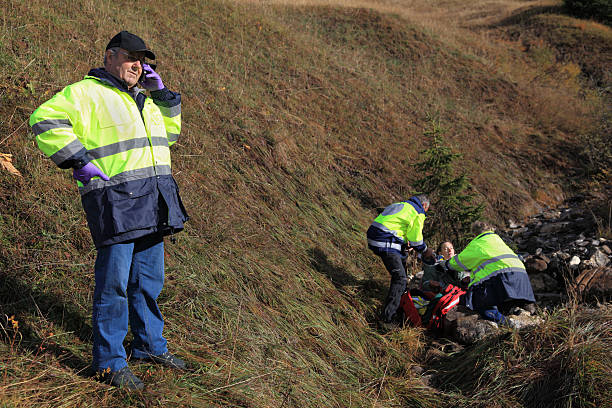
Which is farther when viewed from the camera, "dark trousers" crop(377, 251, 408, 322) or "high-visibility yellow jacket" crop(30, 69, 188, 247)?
"dark trousers" crop(377, 251, 408, 322)

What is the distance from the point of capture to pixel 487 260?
5.87 metres

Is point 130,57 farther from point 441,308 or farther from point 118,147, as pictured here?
point 441,308

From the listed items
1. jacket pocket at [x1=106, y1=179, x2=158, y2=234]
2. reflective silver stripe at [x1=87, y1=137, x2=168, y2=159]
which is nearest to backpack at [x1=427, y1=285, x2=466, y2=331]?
→ jacket pocket at [x1=106, y1=179, x2=158, y2=234]

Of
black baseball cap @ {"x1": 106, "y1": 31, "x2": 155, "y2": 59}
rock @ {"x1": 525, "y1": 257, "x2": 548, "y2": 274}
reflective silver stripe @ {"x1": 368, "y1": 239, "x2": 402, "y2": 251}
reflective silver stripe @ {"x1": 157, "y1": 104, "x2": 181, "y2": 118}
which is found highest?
black baseball cap @ {"x1": 106, "y1": 31, "x2": 155, "y2": 59}

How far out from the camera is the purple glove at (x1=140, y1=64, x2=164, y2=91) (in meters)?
3.32

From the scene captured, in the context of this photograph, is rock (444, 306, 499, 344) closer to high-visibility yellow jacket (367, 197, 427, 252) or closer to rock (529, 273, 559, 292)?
high-visibility yellow jacket (367, 197, 427, 252)

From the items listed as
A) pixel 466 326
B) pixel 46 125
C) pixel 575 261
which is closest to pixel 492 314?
pixel 466 326

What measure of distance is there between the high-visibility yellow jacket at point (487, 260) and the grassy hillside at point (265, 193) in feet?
3.66

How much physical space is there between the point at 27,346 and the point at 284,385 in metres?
1.86

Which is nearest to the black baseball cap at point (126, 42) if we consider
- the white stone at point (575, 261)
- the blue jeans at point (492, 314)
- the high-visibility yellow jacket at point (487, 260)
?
the high-visibility yellow jacket at point (487, 260)

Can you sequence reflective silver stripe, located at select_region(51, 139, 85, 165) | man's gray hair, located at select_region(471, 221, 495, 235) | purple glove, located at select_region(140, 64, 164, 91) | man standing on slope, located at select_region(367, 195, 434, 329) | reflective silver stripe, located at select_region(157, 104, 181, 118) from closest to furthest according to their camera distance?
1. reflective silver stripe, located at select_region(51, 139, 85, 165)
2. purple glove, located at select_region(140, 64, 164, 91)
3. reflective silver stripe, located at select_region(157, 104, 181, 118)
4. man standing on slope, located at select_region(367, 195, 434, 329)
5. man's gray hair, located at select_region(471, 221, 495, 235)

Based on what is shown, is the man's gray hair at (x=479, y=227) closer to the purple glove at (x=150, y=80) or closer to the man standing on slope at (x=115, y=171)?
the man standing on slope at (x=115, y=171)

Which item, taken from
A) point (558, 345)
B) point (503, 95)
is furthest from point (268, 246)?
point (503, 95)

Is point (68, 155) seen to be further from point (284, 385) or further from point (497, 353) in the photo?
point (497, 353)
